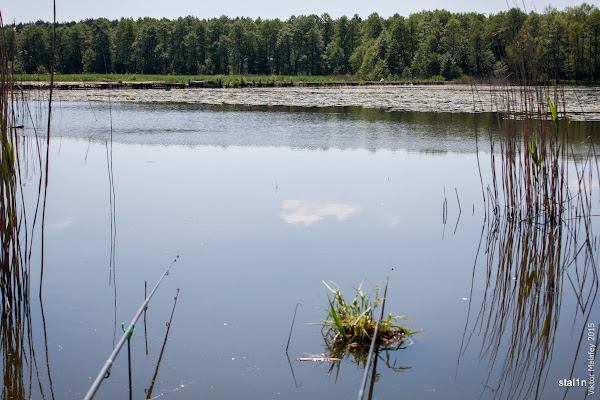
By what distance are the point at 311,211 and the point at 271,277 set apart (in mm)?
2032

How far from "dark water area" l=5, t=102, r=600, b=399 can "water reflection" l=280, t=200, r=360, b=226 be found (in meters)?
0.02

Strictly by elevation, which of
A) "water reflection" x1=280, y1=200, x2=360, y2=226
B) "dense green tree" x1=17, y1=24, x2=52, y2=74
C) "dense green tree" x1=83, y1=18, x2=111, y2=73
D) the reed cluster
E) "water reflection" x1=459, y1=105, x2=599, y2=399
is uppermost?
"dense green tree" x1=83, y1=18, x2=111, y2=73

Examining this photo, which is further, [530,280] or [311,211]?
[311,211]

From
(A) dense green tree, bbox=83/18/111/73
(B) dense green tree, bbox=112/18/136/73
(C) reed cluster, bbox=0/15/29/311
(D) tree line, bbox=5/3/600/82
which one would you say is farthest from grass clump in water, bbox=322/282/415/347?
(B) dense green tree, bbox=112/18/136/73

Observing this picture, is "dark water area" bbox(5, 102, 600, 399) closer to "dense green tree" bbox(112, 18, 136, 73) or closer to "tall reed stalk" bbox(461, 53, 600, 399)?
"tall reed stalk" bbox(461, 53, 600, 399)

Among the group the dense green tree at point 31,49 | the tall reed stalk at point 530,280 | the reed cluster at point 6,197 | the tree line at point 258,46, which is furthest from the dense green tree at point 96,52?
the reed cluster at point 6,197

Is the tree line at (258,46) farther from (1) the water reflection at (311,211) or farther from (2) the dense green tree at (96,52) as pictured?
(1) the water reflection at (311,211)

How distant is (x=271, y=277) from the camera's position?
14.4 ft

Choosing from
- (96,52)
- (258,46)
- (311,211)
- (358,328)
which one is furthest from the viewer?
(258,46)

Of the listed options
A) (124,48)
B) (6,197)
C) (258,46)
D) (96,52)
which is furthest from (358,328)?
(258,46)

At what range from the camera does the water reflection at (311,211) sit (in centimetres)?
598

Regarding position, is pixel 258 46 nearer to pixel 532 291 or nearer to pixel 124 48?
pixel 124 48

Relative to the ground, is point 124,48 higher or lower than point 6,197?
higher

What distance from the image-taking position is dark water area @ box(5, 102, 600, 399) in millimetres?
3045
